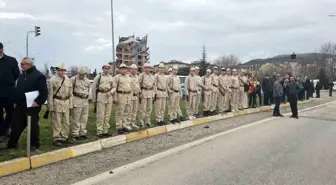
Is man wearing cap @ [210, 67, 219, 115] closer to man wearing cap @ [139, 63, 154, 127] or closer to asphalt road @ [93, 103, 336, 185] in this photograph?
man wearing cap @ [139, 63, 154, 127]

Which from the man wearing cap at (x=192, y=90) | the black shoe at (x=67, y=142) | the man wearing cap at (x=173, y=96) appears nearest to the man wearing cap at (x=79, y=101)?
the black shoe at (x=67, y=142)

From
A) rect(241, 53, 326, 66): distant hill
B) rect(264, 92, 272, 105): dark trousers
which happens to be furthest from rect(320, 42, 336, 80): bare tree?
rect(264, 92, 272, 105): dark trousers

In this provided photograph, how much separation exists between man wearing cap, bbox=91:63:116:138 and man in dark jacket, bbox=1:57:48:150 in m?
2.11

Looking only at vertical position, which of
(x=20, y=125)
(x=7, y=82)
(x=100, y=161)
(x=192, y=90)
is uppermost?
(x=7, y=82)

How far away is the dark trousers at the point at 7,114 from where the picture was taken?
28.5ft

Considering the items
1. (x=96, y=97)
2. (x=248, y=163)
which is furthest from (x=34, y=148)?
(x=248, y=163)

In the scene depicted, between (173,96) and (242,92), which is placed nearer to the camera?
(173,96)

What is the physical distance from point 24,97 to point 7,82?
73cm

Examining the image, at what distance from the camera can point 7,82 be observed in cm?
855

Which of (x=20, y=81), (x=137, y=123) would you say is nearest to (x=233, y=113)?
(x=137, y=123)

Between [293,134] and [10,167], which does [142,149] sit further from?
[293,134]

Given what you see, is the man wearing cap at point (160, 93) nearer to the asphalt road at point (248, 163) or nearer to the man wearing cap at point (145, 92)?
the man wearing cap at point (145, 92)

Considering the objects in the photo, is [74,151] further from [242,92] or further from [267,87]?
[267,87]

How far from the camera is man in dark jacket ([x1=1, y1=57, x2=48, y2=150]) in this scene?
27.0 ft
